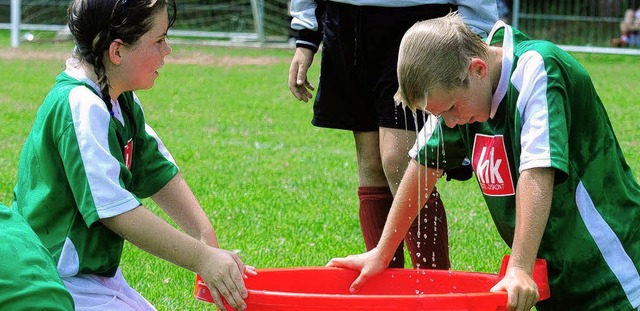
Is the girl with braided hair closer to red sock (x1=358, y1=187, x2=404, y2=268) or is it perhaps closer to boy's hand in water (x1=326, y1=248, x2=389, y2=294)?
boy's hand in water (x1=326, y1=248, x2=389, y2=294)

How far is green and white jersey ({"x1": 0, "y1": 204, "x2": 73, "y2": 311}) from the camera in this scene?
1.90m

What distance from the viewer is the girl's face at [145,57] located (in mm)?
2756

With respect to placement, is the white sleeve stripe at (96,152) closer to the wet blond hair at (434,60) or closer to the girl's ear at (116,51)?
the girl's ear at (116,51)

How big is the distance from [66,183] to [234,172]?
3497 mm

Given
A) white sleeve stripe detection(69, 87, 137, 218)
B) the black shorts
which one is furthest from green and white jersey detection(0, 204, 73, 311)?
the black shorts

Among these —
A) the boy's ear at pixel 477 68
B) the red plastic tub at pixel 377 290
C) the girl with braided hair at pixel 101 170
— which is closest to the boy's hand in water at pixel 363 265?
the red plastic tub at pixel 377 290

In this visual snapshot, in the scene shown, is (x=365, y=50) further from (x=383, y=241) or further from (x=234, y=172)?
(x=234, y=172)

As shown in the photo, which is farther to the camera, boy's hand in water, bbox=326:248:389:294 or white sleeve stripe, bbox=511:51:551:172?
boy's hand in water, bbox=326:248:389:294

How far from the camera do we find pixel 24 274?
6.31 ft

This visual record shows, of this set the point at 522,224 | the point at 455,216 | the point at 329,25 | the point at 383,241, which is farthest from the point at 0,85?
the point at 522,224

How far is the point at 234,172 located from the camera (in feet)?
20.2

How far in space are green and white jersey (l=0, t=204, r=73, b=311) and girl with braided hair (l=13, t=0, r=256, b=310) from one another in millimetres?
549

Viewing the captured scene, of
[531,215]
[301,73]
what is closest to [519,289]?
[531,215]

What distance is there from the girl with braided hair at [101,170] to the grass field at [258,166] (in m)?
1.01
